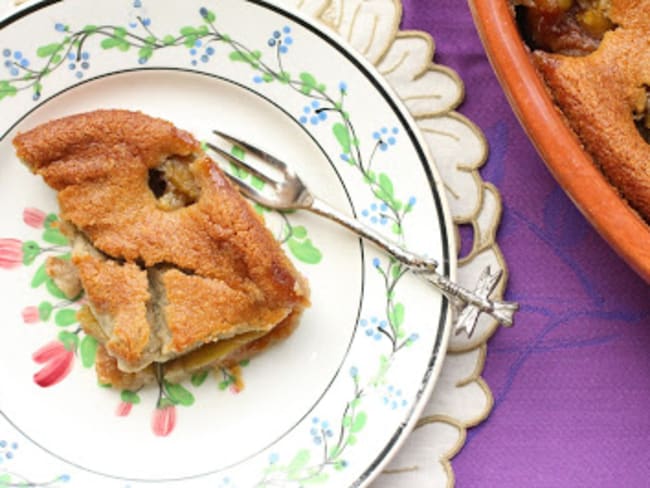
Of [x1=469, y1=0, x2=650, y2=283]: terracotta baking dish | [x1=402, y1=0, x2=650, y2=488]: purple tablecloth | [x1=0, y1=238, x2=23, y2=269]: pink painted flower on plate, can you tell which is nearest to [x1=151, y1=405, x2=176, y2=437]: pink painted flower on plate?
[x1=0, y1=238, x2=23, y2=269]: pink painted flower on plate

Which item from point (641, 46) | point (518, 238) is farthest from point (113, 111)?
point (641, 46)

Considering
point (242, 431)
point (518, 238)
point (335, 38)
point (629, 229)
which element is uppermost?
point (335, 38)

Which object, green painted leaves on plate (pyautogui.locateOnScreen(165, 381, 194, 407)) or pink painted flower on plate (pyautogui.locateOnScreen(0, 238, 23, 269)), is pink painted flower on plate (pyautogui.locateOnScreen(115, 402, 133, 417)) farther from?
pink painted flower on plate (pyautogui.locateOnScreen(0, 238, 23, 269))

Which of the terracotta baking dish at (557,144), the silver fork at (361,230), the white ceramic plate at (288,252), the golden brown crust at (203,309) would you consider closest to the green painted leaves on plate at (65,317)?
the white ceramic plate at (288,252)

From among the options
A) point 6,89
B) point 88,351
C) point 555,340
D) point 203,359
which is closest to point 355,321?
point 203,359

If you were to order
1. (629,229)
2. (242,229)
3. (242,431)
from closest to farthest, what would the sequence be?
(629,229), (242,229), (242,431)

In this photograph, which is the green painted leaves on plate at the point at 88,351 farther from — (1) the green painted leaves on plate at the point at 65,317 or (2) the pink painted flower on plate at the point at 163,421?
(2) the pink painted flower on plate at the point at 163,421

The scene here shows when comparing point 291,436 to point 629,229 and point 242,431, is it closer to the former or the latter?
point 242,431
